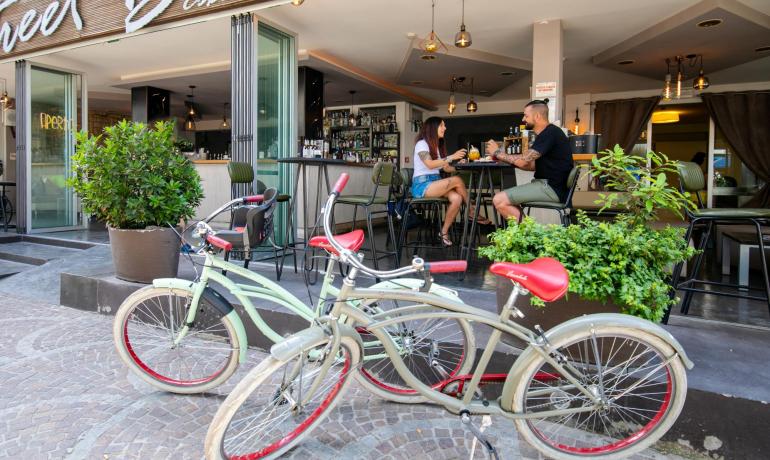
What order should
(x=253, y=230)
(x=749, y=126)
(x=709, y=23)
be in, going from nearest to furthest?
(x=253, y=230) < (x=709, y=23) < (x=749, y=126)

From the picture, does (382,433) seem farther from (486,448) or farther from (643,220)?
(643,220)

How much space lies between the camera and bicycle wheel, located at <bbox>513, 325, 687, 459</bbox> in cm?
173

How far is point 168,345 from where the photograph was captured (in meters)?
2.42

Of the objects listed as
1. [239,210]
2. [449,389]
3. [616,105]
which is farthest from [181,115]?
[449,389]

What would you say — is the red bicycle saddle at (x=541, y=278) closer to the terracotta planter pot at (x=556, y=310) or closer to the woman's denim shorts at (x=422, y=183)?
the terracotta planter pot at (x=556, y=310)

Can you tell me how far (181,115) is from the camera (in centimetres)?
1388

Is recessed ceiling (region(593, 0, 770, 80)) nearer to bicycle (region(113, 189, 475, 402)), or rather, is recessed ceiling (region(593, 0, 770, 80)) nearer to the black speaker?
bicycle (region(113, 189, 475, 402))

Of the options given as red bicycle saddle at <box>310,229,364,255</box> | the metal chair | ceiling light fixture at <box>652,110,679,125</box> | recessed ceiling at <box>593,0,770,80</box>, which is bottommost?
red bicycle saddle at <box>310,229,364,255</box>

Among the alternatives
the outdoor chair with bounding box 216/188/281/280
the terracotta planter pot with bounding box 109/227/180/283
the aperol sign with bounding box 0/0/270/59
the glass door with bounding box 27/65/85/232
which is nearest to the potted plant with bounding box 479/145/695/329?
the outdoor chair with bounding box 216/188/281/280

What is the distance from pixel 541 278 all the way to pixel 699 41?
6.45 m

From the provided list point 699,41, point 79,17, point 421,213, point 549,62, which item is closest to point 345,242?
point 421,213

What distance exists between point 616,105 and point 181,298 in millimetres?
9638

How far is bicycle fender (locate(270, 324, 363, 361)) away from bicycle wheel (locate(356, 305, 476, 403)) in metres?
0.35

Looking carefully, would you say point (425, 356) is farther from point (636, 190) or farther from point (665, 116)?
point (665, 116)
